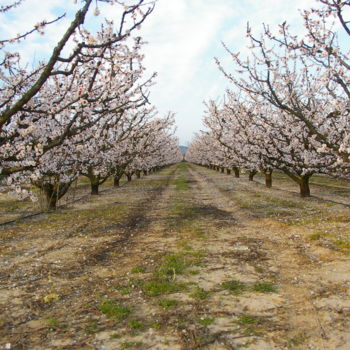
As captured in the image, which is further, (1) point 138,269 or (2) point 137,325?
(1) point 138,269

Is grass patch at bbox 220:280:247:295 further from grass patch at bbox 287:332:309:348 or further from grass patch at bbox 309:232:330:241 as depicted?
grass patch at bbox 309:232:330:241

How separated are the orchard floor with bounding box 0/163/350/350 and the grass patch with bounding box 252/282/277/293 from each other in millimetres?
44

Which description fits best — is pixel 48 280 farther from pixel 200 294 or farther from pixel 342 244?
pixel 342 244

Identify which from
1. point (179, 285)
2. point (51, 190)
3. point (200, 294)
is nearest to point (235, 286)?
point (200, 294)

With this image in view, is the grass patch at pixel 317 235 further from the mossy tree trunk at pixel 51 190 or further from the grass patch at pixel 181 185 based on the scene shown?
the grass patch at pixel 181 185

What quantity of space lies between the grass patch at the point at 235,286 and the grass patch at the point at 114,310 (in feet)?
7.30

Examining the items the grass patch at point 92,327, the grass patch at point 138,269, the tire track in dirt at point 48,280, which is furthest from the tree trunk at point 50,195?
the grass patch at point 92,327

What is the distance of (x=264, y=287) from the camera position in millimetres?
7402

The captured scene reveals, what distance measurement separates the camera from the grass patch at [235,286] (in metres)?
7.25

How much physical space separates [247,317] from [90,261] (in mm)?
5228

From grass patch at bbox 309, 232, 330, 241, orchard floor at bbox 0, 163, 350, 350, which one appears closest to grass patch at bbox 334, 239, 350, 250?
orchard floor at bbox 0, 163, 350, 350

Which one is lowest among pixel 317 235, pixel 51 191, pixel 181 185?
pixel 317 235

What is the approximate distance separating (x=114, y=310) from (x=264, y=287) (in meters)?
3.23

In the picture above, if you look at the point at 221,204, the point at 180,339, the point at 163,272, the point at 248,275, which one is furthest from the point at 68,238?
the point at 221,204
